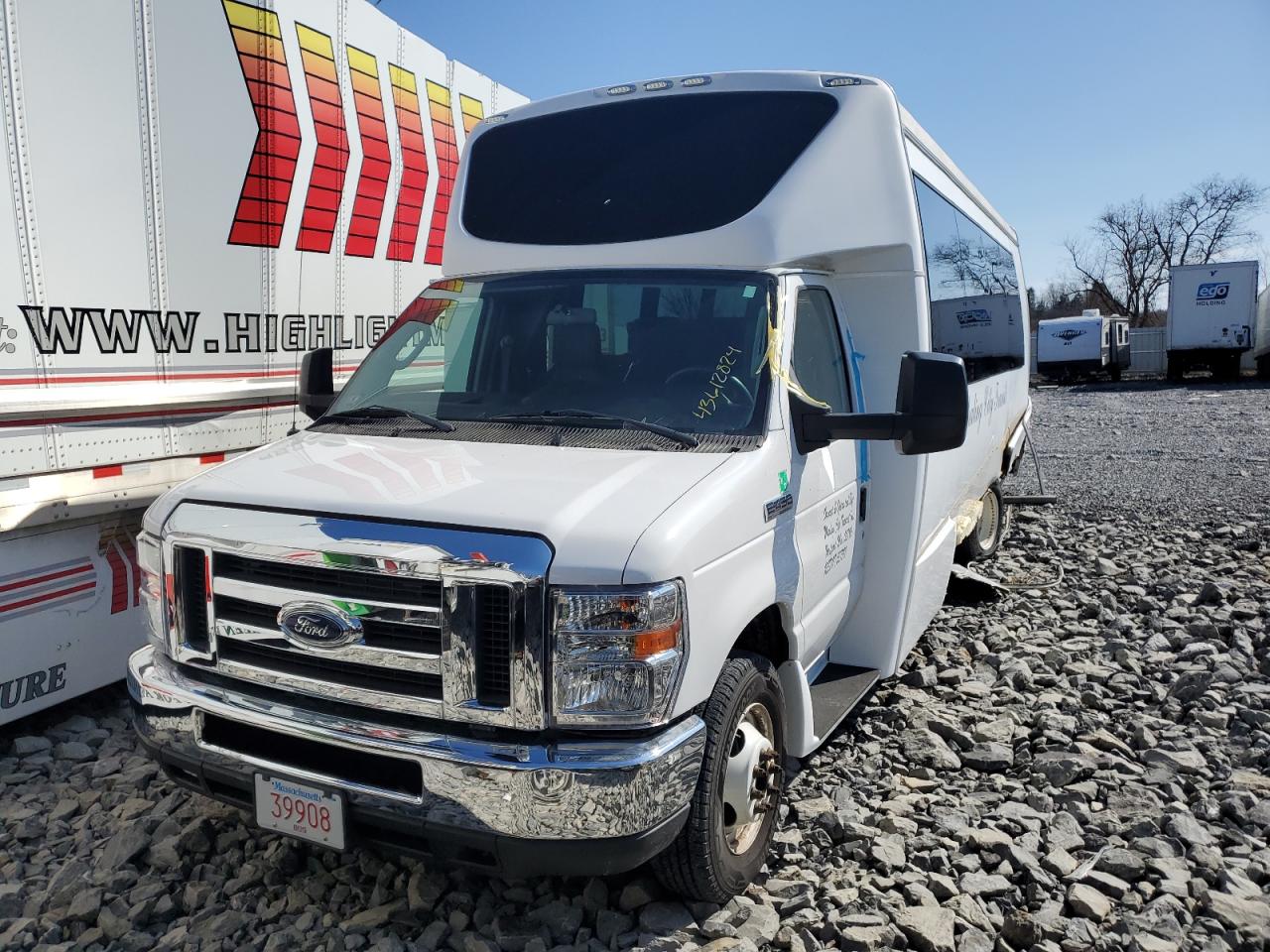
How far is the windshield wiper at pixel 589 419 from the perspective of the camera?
3.40 meters

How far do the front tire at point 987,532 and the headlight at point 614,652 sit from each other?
553 cm

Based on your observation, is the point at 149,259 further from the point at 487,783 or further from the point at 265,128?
the point at 487,783

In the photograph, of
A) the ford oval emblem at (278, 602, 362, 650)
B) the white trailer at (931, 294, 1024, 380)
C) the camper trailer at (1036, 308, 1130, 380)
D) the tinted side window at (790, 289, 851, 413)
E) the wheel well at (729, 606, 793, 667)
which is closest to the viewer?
the ford oval emblem at (278, 602, 362, 650)

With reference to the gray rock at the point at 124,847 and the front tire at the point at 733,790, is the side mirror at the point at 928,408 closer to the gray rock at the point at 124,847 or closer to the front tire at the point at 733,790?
the front tire at the point at 733,790

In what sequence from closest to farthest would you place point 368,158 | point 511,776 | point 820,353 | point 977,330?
point 511,776 → point 820,353 → point 368,158 → point 977,330

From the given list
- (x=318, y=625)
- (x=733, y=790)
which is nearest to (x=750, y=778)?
(x=733, y=790)

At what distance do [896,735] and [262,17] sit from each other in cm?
496

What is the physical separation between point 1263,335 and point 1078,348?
5.44 meters

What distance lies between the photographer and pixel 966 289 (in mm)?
5906

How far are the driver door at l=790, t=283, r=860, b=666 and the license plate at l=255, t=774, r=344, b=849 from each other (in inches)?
70.8

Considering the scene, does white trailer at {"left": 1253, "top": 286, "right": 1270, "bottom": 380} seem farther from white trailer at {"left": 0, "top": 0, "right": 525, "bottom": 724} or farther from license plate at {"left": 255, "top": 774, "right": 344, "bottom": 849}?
license plate at {"left": 255, "top": 774, "right": 344, "bottom": 849}

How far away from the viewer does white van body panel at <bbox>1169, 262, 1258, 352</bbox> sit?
30297 mm

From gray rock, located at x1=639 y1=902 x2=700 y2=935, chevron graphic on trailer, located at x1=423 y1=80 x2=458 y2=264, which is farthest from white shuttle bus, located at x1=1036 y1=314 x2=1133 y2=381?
gray rock, located at x1=639 y1=902 x2=700 y2=935

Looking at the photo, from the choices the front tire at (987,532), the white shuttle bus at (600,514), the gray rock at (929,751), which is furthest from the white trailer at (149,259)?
the front tire at (987,532)
